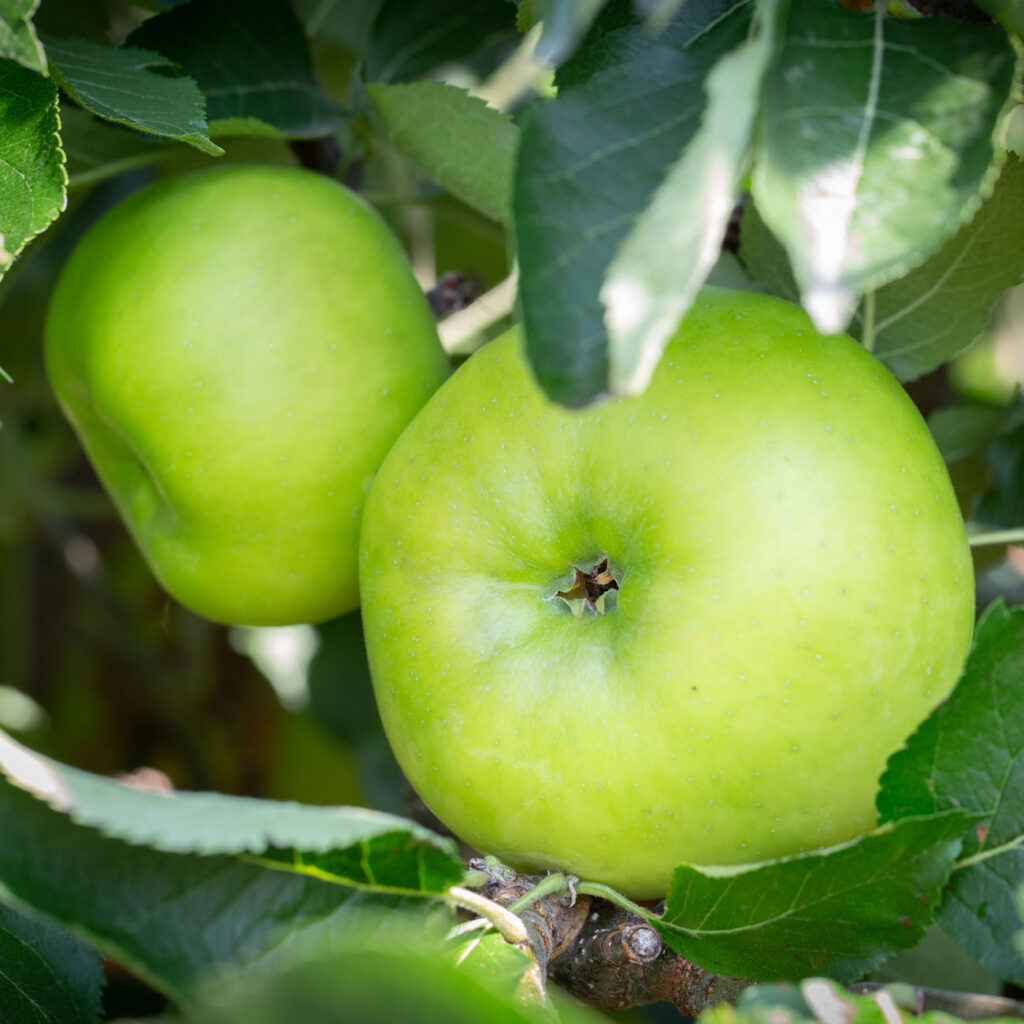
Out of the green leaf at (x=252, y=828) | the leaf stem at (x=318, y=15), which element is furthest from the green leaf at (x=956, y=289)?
the leaf stem at (x=318, y=15)

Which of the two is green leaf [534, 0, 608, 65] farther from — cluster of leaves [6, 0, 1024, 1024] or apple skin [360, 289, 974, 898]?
apple skin [360, 289, 974, 898]

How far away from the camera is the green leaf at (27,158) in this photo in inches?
20.8

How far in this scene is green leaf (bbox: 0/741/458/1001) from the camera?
399mm

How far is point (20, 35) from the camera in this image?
467 mm

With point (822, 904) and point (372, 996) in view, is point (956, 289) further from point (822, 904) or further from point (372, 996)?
point (372, 996)

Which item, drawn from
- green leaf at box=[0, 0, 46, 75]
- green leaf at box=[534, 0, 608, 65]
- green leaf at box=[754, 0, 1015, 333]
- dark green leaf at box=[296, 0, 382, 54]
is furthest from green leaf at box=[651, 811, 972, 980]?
dark green leaf at box=[296, 0, 382, 54]

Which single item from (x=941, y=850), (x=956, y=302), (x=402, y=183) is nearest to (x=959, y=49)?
(x=956, y=302)

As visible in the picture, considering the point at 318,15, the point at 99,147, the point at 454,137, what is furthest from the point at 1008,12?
the point at 318,15

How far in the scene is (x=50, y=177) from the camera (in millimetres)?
535

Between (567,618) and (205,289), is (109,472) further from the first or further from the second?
(567,618)

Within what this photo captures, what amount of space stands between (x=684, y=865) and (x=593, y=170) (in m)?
0.29

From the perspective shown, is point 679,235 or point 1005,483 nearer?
point 679,235

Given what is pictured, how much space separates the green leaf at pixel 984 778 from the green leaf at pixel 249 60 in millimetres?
514

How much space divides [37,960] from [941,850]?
0.43m
